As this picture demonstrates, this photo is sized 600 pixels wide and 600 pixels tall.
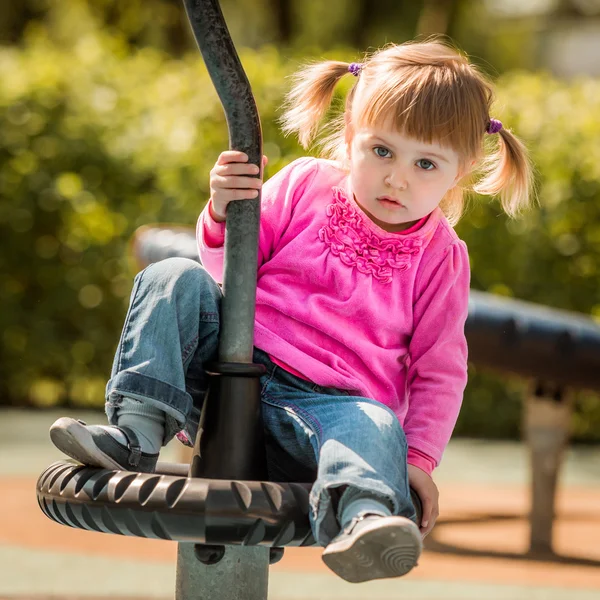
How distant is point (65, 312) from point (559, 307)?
319 centimetres

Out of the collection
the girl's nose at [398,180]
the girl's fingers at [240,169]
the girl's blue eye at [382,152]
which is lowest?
the girl's fingers at [240,169]

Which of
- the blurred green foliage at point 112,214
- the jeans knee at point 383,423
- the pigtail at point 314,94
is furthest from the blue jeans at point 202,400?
the blurred green foliage at point 112,214

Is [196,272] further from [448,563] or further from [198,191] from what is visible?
[198,191]

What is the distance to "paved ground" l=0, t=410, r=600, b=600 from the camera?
3740 mm

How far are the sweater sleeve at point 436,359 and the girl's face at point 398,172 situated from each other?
0.14 metres

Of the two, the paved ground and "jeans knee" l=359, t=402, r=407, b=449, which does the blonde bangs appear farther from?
the paved ground

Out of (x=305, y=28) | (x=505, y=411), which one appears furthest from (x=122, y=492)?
(x=305, y=28)

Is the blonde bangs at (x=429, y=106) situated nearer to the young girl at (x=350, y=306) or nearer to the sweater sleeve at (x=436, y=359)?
the young girl at (x=350, y=306)

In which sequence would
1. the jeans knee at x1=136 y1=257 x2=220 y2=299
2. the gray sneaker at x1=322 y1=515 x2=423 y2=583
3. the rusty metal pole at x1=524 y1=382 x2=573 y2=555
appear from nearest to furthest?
the gray sneaker at x1=322 y1=515 x2=423 y2=583 → the jeans knee at x1=136 y1=257 x2=220 y2=299 → the rusty metal pole at x1=524 y1=382 x2=573 y2=555

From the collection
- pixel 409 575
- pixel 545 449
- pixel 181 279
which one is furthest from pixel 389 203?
pixel 545 449

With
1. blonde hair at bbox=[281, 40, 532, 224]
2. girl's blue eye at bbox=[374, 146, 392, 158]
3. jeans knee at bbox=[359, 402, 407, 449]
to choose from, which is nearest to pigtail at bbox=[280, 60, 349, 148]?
blonde hair at bbox=[281, 40, 532, 224]

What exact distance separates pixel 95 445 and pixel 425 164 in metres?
0.75

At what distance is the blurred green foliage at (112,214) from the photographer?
22.5ft

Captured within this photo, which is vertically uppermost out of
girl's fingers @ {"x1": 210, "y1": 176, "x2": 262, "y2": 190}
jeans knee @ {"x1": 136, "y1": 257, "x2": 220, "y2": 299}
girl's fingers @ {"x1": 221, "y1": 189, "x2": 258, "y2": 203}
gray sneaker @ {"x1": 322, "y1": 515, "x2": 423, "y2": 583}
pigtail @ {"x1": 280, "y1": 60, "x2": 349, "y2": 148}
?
pigtail @ {"x1": 280, "y1": 60, "x2": 349, "y2": 148}
